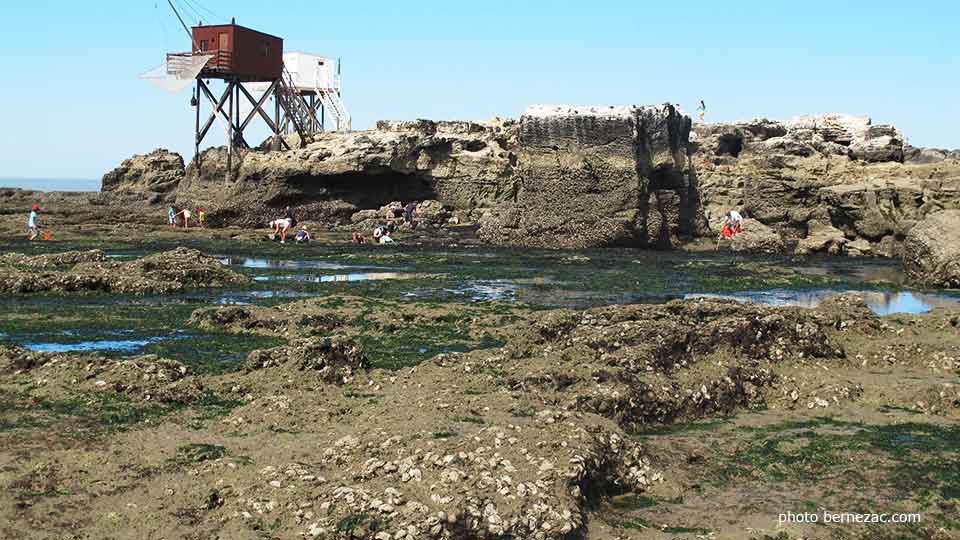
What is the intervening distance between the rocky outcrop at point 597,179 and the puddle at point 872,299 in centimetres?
1113

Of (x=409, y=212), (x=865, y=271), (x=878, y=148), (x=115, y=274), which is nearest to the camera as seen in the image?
(x=115, y=274)

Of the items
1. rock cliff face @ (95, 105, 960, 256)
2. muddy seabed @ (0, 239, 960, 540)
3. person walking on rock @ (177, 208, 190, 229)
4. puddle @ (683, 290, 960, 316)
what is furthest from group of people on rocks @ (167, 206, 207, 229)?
puddle @ (683, 290, 960, 316)

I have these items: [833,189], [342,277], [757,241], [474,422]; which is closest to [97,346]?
[474,422]

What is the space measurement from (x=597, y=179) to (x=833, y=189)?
9151 millimetres

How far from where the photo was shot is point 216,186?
4753cm

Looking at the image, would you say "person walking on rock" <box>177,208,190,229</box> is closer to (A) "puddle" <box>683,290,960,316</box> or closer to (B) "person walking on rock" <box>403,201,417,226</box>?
(B) "person walking on rock" <box>403,201,417,226</box>

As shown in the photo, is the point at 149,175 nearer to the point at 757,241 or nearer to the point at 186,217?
the point at 186,217

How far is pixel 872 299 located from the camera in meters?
22.6

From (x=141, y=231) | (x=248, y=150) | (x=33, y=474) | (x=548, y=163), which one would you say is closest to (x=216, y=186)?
(x=248, y=150)

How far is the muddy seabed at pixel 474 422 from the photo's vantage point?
286 inches

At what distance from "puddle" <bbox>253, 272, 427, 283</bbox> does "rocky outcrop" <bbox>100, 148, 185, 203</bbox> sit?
28.9 m

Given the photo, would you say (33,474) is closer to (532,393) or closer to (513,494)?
(513,494)

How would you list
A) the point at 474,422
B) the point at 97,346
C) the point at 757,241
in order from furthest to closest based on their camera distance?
the point at 757,241 → the point at 97,346 → the point at 474,422

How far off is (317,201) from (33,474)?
3999 centimetres
